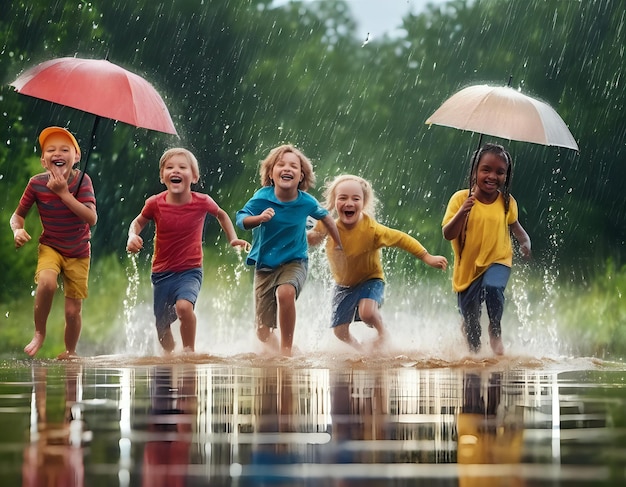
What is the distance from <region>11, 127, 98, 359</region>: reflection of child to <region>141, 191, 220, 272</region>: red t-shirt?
524 mm

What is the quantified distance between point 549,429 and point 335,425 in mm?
622

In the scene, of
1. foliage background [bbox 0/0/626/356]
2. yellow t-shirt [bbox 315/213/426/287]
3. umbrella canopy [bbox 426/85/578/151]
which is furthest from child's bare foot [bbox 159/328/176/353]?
foliage background [bbox 0/0/626/356]

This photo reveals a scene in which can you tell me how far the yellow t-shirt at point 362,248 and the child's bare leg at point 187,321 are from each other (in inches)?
45.1

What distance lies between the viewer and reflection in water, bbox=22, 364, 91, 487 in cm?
279

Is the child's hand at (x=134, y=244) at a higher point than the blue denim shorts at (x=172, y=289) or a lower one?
higher

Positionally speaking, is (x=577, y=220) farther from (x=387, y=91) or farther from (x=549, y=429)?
(x=549, y=429)

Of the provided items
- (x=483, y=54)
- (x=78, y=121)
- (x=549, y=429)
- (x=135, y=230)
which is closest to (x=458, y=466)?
(x=549, y=429)

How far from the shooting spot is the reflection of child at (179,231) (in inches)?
383

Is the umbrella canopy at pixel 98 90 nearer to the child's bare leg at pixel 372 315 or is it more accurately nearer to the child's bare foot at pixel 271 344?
the child's bare foot at pixel 271 344

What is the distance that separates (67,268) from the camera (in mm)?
9609

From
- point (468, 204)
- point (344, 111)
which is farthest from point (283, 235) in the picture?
point (344, 111)

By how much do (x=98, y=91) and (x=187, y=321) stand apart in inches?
69.0

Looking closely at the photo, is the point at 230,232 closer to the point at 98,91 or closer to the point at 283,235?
the point at 283,235

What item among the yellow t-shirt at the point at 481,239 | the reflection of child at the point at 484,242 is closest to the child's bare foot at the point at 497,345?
the reflection of child at the point at 484,242
